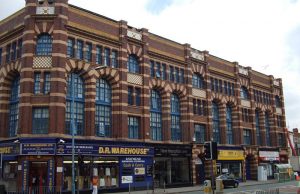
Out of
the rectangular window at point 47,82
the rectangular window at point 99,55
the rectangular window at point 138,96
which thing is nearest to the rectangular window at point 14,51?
the rectangular window at point 47,82

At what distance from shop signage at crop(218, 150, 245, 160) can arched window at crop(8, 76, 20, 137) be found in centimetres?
2751

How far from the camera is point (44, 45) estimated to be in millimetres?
37406

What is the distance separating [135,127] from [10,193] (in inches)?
593

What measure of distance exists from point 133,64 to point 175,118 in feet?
31.1

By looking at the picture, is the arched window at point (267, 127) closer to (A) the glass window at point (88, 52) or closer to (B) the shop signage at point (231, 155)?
(B) the shop signage at point (231, 155)

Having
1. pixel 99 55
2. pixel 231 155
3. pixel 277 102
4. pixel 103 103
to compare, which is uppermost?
pixel 99 55

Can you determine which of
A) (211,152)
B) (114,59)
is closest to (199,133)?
(114,59)

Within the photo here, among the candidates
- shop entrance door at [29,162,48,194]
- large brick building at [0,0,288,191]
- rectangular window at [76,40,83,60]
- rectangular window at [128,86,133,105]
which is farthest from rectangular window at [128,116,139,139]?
shop entrance door at [29,162,48,194]

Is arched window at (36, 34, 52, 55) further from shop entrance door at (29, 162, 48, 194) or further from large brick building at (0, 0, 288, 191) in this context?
shop entrance door at (29, 162, 48, 194)

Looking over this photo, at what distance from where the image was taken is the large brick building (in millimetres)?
35312

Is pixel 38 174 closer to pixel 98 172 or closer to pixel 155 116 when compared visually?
pixel 98 172

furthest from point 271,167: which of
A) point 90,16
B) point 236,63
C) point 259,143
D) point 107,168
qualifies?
point 90,16

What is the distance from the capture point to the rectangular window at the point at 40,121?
116 feet

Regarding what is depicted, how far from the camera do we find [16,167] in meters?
35.3
